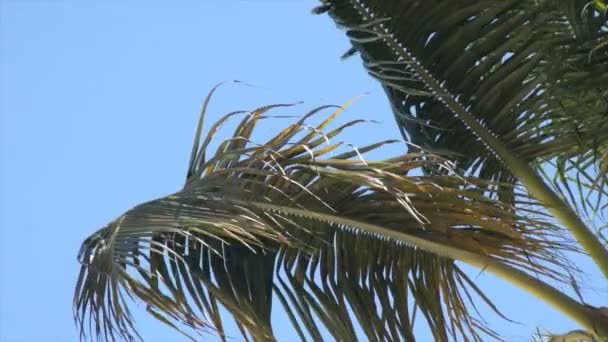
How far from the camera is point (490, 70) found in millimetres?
3764

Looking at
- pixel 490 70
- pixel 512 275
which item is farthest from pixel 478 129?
pixel 512 275

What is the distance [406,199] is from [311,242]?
0.45 meters

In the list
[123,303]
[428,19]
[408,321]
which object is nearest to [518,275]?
[408,321]

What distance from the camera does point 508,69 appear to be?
12.1ft

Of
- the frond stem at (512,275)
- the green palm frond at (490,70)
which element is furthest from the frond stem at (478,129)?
the frond stem at (512,275)

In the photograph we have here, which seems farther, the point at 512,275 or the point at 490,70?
the point at 490,70

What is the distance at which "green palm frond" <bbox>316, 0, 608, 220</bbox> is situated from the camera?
12.0ft

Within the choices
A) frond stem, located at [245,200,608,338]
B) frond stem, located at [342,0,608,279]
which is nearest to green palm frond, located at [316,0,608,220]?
frond stem, located at [342,0,608,279]

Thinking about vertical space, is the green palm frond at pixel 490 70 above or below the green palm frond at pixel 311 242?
above

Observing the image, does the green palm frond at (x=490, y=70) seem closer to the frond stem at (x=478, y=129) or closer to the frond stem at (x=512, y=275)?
the frond stem at (x=478, y=129)

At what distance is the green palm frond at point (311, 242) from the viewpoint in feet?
9.68

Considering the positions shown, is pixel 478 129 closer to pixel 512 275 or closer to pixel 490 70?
pixel 490 70

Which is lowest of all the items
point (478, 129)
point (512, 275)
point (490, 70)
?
point (512, 275)

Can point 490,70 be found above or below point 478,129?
above
